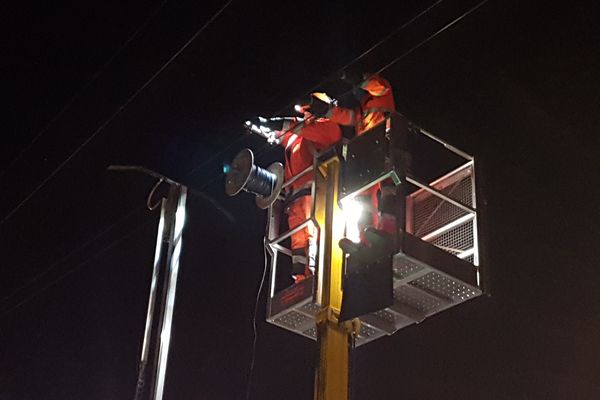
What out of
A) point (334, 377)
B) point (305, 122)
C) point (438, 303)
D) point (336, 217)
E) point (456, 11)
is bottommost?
point (334, 377)

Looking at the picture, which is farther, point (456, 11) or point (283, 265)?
point (283, 265)

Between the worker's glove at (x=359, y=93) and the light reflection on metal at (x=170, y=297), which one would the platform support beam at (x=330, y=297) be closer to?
the worker's glove at (x=359, y=93)

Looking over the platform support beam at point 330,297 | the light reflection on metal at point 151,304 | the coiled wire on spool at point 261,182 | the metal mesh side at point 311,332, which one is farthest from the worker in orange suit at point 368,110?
the light reflection on metal at point 151,304

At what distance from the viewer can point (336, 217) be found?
22.5 feet

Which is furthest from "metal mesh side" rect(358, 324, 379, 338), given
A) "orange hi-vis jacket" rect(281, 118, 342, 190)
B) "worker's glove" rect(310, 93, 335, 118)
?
"worker's glove" rect(310, 93, 335, 118)

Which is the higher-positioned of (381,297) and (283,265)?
(283,265)

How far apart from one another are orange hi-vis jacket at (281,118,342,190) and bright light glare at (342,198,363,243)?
881 millimetres

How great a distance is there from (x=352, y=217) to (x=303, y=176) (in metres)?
0.93

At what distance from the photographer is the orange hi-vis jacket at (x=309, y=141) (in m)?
7.68

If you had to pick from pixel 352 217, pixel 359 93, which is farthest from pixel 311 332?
pixel 359 93

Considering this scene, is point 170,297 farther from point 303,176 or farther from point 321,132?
point 321,132

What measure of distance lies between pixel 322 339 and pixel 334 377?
0.98ft

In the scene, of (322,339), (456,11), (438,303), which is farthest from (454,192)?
(322,339)

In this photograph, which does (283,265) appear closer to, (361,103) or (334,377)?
(361,103)
